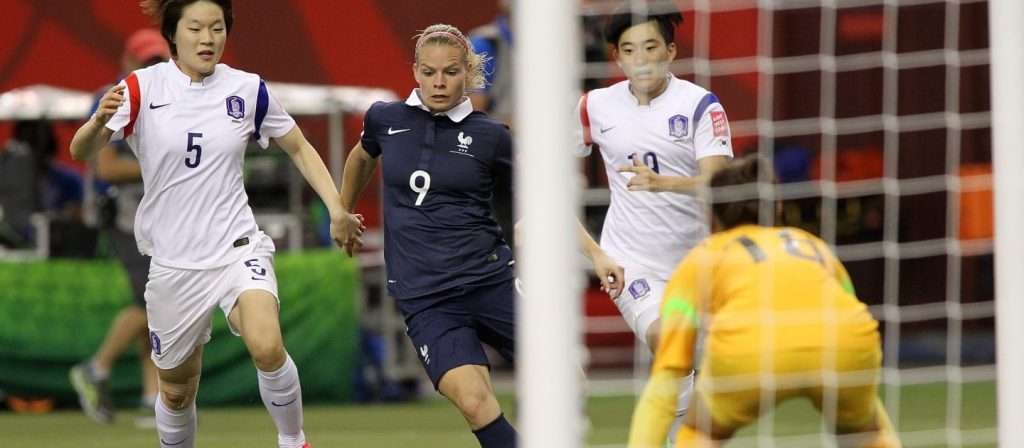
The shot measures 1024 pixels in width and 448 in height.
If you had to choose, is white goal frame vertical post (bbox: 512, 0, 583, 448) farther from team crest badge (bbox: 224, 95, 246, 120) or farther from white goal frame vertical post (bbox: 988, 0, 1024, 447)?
team crest badge (bbox: 224, 95, 246, 120)

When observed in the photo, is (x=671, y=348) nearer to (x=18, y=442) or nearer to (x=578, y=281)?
(x=578, y=281)

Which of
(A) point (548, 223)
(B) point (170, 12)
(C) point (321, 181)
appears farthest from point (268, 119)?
(A) point (548, 223)

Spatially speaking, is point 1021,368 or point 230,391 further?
point 230,391

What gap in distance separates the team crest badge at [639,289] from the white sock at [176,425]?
5.88 feet

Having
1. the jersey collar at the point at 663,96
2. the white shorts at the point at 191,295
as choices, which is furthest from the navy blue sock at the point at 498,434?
the jersey collar at the point at 663,96

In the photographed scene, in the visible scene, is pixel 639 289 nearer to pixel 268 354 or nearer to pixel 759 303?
pixel 268 354

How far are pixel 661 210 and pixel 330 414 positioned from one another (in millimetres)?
4275

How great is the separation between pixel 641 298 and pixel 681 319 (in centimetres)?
186

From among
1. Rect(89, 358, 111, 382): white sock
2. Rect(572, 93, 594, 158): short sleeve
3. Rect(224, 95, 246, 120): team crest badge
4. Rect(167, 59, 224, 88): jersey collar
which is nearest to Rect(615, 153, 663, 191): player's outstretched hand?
Rect(572, 93, 594, 158): short sleeve

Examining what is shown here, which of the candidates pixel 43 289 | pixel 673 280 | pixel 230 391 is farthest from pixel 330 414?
pixel 673 280

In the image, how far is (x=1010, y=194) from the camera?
18.0 ft

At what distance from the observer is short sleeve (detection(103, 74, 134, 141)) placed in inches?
276

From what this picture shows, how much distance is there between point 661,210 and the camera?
7.39 meters

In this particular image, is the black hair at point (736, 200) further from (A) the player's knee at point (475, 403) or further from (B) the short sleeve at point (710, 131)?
(B) the short sleeve at point (710, 131)
